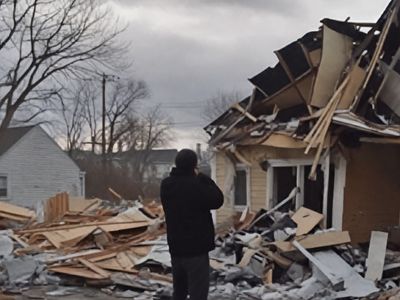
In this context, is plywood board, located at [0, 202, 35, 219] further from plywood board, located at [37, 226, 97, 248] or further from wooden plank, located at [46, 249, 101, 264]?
wooden plank, located at [46, 249, 101, 264]

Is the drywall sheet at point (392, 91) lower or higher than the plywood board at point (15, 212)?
higher

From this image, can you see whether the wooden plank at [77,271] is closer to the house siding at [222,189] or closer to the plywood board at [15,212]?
the house siding at [222,189]

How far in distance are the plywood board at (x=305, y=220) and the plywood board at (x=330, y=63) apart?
2188 millimetres

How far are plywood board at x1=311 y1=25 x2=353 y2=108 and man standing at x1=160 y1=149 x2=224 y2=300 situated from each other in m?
7.14

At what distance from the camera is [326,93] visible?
1232 cm

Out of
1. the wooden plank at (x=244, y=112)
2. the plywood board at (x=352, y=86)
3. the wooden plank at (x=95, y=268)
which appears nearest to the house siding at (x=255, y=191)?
the wooden plank at (x=244, y=112)

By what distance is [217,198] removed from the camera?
541cm

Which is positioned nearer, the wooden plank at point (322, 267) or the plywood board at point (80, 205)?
the wooden plank at point (322, 267)

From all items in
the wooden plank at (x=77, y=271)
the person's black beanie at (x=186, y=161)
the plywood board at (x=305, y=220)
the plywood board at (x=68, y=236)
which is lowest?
the wooden plank at (x=77, y=271)

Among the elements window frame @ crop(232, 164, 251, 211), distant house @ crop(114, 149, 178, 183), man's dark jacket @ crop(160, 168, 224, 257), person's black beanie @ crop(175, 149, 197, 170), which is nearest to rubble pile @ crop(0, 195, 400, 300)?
window frame @ crop(232, 164, 251, 211)

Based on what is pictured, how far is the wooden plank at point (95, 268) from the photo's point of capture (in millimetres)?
10562

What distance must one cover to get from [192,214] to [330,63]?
8060 millimetres

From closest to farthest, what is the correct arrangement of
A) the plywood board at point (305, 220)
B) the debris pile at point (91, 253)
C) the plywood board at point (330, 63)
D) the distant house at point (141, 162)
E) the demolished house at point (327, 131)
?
the debris pile at point (91, 253) < the plywood board at point (305, 220) < the demolished house at point (327, 131) < the plywood board at point (330, 63) < the distant house at point (141, 162)

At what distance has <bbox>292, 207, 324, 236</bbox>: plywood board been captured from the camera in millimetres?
10969
